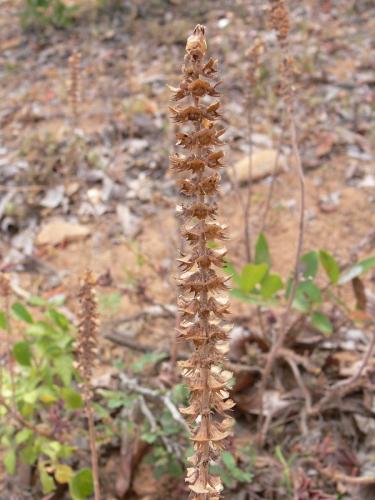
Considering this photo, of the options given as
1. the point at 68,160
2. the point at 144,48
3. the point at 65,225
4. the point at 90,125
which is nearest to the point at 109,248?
the point at 65,225

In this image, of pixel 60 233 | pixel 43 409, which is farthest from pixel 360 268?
pixel 60 233

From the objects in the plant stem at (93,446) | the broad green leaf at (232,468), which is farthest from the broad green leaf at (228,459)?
the plant stem at (93,446)

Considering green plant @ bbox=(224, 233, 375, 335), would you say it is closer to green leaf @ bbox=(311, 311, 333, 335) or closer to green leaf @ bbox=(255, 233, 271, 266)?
green leaf @ bbox=(311, 311, 333, 335)

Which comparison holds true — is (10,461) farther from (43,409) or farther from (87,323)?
(87,323)

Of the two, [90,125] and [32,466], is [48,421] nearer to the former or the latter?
[32,466]

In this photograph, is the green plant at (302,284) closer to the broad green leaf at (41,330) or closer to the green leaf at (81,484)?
the broad green leaf at (41,330)

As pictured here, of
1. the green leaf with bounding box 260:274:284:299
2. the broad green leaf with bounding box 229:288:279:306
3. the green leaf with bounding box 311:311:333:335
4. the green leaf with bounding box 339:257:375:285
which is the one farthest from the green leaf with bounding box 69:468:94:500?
the green leaf with bounding box 339:257:375:285
